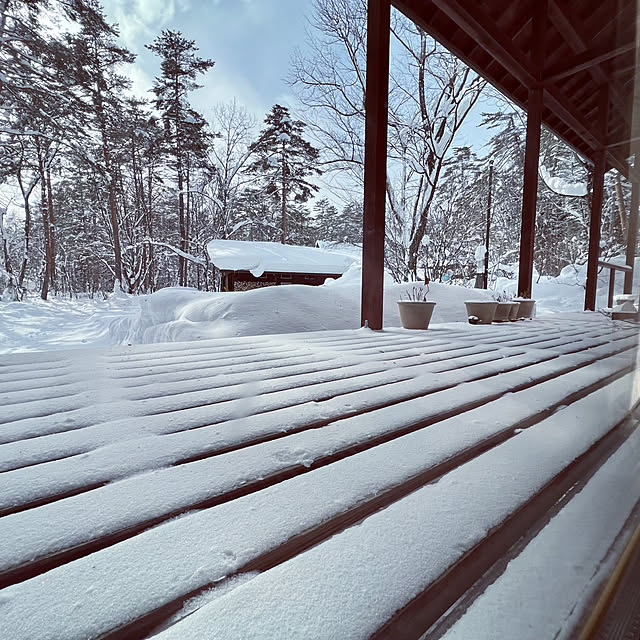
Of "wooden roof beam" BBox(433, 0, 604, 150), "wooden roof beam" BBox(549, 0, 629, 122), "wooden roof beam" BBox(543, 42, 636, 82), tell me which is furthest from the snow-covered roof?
"wooden roof beam" BBox(543, 42, 636, 82)

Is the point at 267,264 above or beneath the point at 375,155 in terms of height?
beneath

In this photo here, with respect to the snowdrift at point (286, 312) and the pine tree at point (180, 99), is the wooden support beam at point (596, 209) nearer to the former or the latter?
the snowdrift at point (286, 312)

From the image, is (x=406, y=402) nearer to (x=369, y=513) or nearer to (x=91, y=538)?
(x=369, y=513)

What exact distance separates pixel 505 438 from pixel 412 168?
606cm

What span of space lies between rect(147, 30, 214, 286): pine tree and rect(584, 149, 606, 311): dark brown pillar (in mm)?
10998

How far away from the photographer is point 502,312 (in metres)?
3.75

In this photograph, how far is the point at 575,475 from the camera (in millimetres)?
688

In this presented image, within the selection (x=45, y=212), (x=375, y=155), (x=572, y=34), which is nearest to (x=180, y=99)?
(x=45, y=212)

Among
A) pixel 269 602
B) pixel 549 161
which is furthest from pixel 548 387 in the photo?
pixel 549 161

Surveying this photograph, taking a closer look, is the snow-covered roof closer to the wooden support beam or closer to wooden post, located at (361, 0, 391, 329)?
the wooden support beam

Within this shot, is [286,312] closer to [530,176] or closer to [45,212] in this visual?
[530,176]

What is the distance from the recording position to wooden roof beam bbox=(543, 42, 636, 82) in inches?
138

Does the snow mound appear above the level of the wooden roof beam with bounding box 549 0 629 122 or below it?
below

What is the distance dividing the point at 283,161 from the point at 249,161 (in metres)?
1.56
